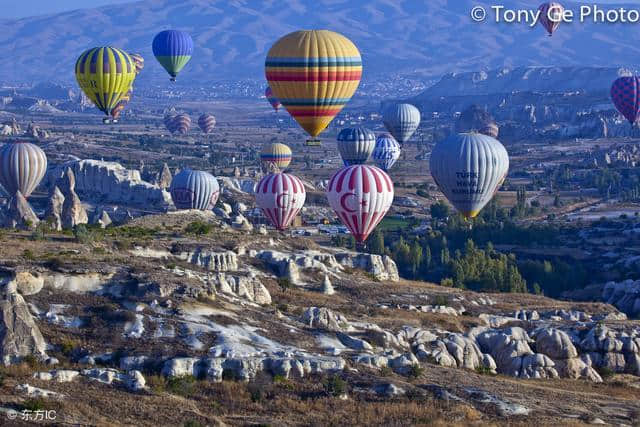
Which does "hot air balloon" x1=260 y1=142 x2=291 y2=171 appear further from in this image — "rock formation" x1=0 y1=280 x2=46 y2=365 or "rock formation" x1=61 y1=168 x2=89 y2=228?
"rock formation" x1=0 y1=280 x2=46 y2=365

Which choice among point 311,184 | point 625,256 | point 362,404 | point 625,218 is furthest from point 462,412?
point 311,184

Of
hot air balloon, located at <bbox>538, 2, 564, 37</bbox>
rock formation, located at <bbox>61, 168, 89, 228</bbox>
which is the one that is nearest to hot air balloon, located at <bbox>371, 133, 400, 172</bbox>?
hot air balloon, located at <bbox>538, 2, 564, 37</bbox>

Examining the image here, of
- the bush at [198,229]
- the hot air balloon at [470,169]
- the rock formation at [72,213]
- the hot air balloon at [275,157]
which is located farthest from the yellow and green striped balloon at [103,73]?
the hot air balloon at [275,157]

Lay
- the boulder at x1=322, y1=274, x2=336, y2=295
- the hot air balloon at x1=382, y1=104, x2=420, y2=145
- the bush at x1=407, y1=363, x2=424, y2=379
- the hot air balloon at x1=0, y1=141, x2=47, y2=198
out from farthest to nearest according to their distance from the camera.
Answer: the hot air balloon at x1=382, y1=104, x2=420, y2=145
the hot air balloon at x1=0, y1=141, x2=47, y2=198
the boulder at x1=322, y1=274, x2=336, y2=295
the bush at x1=407, y1=363, x2=424, y2=379

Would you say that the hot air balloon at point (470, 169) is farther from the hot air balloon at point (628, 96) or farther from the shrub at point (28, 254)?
the hot air balloon at point (628, 96)

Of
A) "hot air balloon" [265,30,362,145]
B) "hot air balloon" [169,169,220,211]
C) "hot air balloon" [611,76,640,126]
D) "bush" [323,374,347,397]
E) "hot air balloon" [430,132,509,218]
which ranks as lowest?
"bush" [323,374,347,397]

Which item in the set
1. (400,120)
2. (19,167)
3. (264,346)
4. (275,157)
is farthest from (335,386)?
(400,120)
